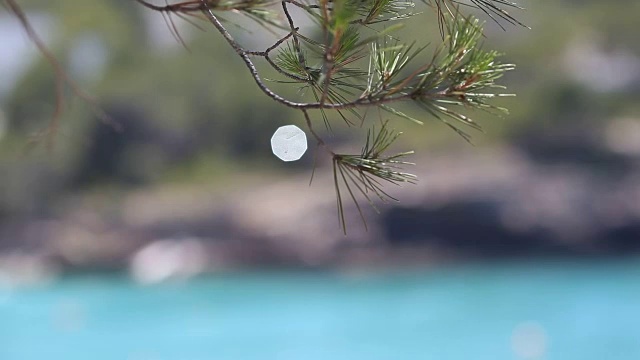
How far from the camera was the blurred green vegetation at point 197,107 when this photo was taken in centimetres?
1200

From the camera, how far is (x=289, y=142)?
782 millimetres

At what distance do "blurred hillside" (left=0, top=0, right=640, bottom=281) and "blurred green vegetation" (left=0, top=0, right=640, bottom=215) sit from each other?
0.03 metres

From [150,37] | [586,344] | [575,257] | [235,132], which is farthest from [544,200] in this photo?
[150,37]

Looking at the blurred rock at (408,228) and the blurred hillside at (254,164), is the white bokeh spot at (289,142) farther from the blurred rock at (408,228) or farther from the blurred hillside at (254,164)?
the blurred rock at (408,228)

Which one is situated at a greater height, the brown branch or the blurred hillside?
the blurred hillside

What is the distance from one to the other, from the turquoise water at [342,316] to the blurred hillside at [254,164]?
0.45 m

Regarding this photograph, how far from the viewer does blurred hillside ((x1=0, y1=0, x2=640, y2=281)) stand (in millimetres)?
9500

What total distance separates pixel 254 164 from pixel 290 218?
3437mm

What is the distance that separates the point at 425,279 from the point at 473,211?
1192 mm

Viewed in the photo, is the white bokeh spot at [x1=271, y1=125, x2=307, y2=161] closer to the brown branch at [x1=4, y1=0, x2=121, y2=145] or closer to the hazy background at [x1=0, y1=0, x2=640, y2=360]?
the brown branch at [x1=4, y1=0, x2=121, y2=145]

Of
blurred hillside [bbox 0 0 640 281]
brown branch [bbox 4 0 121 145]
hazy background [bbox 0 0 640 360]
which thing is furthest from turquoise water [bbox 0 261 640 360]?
brown branch [bbox 4 0 121 145]

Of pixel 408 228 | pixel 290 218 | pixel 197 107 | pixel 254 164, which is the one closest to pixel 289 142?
pixel 408 228

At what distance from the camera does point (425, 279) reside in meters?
8.74

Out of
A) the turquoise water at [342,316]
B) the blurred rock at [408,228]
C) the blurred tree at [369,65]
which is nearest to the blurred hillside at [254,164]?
the blurred rock at [408,228]
